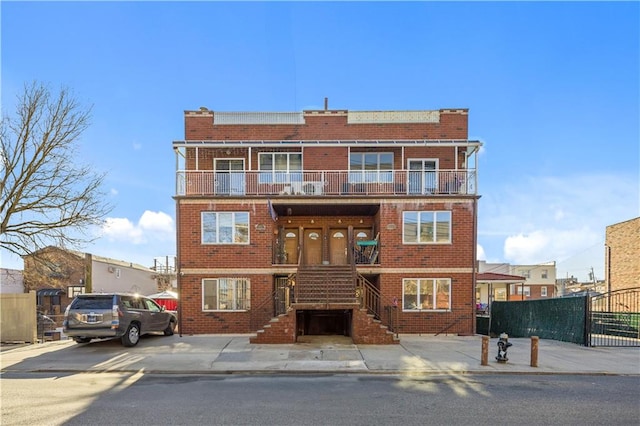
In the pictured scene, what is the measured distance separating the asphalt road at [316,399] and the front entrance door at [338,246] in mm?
9125

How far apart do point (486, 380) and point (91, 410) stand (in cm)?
782

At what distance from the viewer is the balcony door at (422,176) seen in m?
16.3

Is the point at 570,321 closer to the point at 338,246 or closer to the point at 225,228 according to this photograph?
the point at 338,246

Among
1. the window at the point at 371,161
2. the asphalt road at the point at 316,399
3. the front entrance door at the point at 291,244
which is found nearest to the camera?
the asphalt road at the point at 316,399

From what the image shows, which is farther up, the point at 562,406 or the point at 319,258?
the point at 319,258

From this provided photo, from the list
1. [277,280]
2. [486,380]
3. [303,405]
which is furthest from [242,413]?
[277,280]

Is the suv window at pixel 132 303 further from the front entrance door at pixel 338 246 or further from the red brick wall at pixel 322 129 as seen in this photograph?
the front entrance door at pixel 338 246

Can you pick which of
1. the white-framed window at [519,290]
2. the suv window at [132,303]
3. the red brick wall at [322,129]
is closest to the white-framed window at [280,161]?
the red brick wall at [322,129]

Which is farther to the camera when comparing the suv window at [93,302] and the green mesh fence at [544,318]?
the green mesh fence at [544,318]

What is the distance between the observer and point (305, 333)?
49.4 feet

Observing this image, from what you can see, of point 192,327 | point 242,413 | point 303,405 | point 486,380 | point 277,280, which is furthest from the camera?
point 277,280

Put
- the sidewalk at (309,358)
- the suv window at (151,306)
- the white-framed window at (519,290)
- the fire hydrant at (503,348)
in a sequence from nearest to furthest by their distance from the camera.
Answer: the sidewalk at (309,358) < the fire hydrant at (503,348) < the suv window at (151,306) < the white-framed window at (519,290)

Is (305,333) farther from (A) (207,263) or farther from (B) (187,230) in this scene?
(B) (187,230)

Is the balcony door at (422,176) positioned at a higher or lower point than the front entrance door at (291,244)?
higher
